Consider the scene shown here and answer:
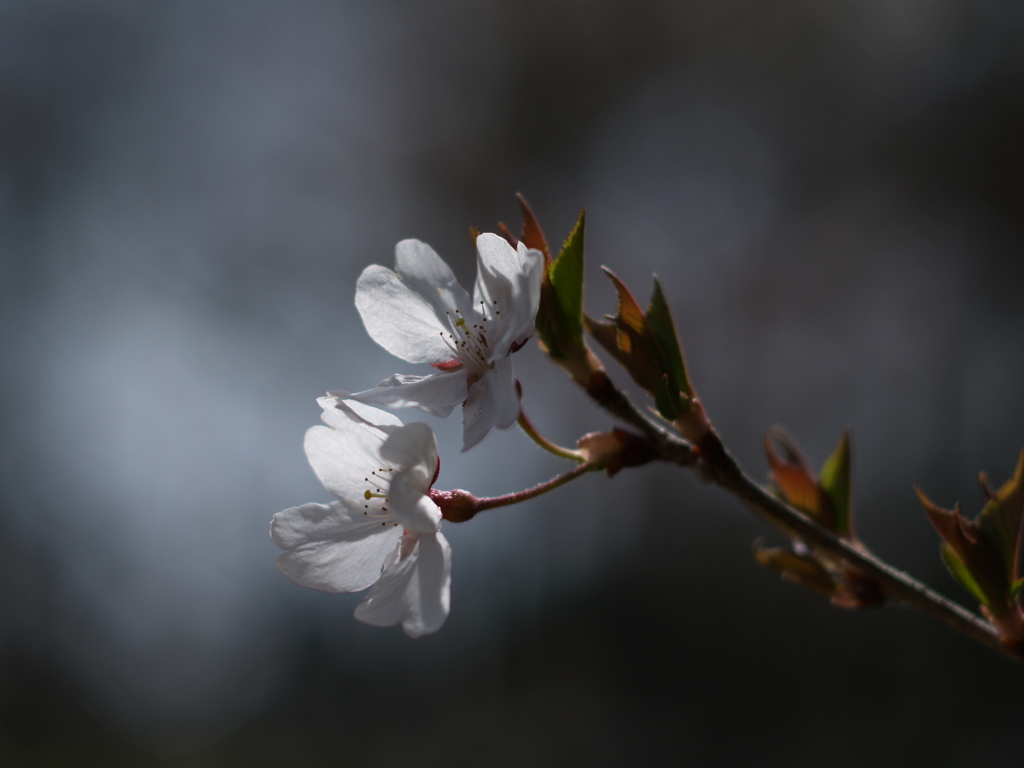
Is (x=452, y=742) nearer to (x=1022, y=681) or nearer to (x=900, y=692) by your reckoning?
(x=900, y=692)

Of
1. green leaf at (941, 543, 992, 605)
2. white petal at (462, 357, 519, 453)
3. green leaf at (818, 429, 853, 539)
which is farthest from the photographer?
green leaf at (818, 429, 853, 539)

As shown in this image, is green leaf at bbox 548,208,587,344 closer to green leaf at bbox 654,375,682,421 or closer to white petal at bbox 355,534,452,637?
green leaf at bbox 654,375,682,421

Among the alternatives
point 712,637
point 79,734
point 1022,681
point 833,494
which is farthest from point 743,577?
point 79,734

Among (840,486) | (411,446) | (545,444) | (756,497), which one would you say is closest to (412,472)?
(411,446)

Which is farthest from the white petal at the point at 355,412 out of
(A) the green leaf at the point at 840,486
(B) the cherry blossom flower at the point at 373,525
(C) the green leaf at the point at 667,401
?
(A) the green leaf at the point at 840,486

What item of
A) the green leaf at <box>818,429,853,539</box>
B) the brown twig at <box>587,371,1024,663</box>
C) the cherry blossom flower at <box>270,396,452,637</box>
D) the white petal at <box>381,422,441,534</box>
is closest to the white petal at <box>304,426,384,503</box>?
the cherry blossom flower at <box>270,396,452,637</box>

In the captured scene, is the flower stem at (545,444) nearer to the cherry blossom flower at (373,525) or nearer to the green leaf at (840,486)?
the cherry blossom flower at (373,525)

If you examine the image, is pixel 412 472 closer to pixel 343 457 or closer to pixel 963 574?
pixel 343 457
